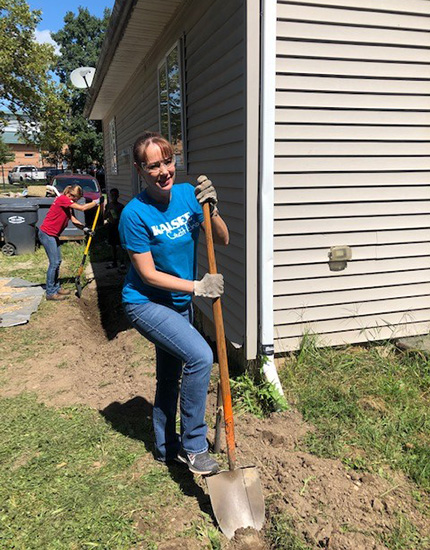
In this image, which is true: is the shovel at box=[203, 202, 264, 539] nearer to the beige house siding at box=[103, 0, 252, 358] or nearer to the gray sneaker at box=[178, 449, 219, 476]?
the gray sneaker at box=[178, 449, 219, 476]

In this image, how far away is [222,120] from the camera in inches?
163

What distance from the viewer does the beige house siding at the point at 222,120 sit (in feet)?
11.9

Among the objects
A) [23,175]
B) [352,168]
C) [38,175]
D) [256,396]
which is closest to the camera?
[256,396]

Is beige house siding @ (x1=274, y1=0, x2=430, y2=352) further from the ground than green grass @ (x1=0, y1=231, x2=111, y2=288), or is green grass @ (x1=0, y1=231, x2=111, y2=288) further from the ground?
beige house siding @ (x1=274, y1=0, x2=430, y2=352)

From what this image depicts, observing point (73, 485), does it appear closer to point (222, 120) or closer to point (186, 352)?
point (186, 352)

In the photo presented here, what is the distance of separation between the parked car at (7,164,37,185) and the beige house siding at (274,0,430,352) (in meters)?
48.6

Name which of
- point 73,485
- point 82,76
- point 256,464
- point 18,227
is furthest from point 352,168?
point 82,76

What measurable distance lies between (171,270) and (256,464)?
1389 millimetres

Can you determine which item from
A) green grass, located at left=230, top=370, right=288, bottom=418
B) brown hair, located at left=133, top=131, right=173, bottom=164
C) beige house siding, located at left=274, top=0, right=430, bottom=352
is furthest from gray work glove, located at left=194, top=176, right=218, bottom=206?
green grass, located at left=230, top=370, right=288, bottom=418

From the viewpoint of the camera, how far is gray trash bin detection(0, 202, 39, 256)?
32.8ft

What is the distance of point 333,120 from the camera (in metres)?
3.60

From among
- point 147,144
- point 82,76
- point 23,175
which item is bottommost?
point 147,144

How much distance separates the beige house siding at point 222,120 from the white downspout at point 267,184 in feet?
0.34

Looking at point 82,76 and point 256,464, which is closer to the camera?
point 256,464
